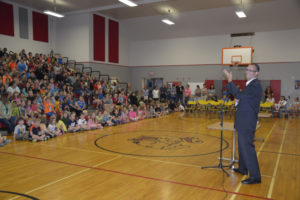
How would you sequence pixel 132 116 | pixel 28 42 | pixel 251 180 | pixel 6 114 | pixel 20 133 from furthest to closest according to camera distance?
pixel 28 42 → pixel 132 116 → pixel 6 114 → pixel 20 133 → pixel 251 180

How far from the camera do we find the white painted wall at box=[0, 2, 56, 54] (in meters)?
15.8

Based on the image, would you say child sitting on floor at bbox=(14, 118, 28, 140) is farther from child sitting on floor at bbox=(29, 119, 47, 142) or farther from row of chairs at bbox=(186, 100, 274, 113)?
row of chairs at bbox=(186, 100, 274, 113)

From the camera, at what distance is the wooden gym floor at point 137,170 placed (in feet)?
13.2

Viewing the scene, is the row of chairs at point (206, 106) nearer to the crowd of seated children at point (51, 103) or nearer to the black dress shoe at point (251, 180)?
the crowd of seated children at point (51, 103)

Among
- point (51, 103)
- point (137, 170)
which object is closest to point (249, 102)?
point (137, 170)

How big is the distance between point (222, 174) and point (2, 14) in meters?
A: 16.1

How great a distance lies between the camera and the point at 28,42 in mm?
17031

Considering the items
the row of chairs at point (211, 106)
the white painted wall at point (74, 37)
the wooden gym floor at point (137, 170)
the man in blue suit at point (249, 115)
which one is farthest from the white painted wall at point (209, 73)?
the man in blue suit at point (249, 115)

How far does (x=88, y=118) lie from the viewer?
10.3m

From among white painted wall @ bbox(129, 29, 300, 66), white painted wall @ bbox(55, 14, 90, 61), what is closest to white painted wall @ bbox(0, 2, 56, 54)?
white painted wall @ bbox(55, 14, 90, 61)

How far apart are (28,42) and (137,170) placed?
15.2m

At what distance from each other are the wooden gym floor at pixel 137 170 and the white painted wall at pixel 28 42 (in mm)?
10533

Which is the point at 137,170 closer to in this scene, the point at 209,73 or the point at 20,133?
the point at 20,133

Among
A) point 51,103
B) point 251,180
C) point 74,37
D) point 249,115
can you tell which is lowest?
point 251,180
